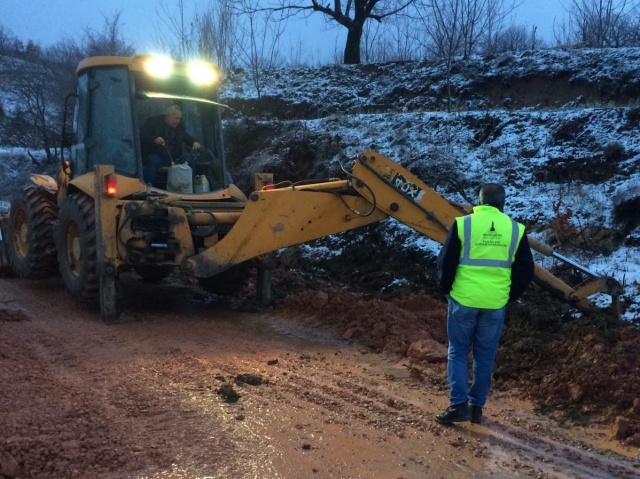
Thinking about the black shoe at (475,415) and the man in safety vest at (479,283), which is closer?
the man in safety vest at (479,283)

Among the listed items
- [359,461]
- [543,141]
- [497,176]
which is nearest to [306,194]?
[359,461]

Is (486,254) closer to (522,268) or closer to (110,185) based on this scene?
(522,268)

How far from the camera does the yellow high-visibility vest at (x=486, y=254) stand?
4359 millimetres

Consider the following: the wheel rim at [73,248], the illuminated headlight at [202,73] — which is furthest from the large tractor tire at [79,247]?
the illuminated headlight at [202,73]

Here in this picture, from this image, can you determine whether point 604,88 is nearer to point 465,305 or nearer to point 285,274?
point 285,274

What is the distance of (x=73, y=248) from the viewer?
25.4ft

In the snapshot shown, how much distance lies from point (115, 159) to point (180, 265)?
1575 mm

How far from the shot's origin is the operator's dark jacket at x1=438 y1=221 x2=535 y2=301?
4.41 m

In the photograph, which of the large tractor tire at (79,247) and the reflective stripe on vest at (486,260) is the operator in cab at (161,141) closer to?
the large tractor tire at (79,247)

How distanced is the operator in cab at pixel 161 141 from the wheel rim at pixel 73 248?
1.02 metres

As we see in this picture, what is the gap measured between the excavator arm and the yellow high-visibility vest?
1.82 meters

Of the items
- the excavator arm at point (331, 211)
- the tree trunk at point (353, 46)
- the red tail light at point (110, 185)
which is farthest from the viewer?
the tree trunk at point (353, 46)

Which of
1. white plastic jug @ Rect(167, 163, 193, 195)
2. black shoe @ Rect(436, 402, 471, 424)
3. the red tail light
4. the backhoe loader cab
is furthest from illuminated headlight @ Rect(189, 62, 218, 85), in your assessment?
black shoe @ Rect(436, 402, 471, 424)

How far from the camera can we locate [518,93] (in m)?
13.9
